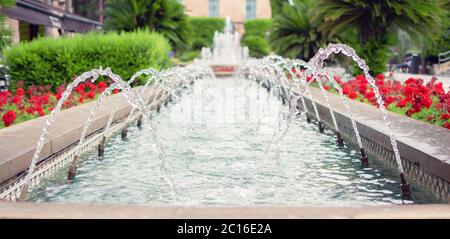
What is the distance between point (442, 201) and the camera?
459 centimetres

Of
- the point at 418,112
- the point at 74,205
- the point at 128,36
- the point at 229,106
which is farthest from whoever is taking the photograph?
the point at 128,36

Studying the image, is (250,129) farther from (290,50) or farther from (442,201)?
(290,50)

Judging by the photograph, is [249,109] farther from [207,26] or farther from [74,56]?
[207,26]

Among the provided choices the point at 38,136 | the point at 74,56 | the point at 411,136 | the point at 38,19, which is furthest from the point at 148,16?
the point at 411,136

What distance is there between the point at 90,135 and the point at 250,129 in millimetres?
2499

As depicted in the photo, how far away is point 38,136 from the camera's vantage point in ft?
19.3

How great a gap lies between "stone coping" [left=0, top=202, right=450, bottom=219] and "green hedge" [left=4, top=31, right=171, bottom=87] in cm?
1028

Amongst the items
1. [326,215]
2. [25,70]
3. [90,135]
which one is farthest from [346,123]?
[25,70]

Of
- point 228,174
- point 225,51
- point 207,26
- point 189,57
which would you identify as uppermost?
point 207,26

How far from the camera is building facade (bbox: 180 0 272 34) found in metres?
47.3

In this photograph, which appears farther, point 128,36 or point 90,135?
point 128,36

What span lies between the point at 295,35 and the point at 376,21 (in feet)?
11.0

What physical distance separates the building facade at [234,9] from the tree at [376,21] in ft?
104

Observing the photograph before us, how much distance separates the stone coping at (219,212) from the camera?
118 inches
